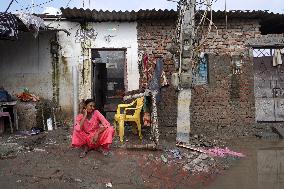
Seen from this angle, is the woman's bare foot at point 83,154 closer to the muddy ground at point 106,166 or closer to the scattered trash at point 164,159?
the muddy ground at point 106,166

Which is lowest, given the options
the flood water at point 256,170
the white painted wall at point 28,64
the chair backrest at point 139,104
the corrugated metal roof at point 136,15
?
the flood water at point 256,170

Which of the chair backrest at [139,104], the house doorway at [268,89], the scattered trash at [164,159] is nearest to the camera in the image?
the scattered trash at [164,159]

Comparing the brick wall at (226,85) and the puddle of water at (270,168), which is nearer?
the puddle of water at (270,168)

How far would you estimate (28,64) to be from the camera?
11.2m

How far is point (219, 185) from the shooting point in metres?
6.20

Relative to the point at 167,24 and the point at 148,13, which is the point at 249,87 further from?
the point at 148,13

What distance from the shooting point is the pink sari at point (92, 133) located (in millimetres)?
7008

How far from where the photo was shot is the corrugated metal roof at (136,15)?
34.0 ft

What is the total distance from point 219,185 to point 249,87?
19.4ft

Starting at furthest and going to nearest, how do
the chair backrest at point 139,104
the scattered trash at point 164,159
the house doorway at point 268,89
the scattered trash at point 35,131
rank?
the house doorway at point 268,89
the scattered trash at point 35,131
the chair backrest at point 139,104
the scattered trash at point 164,159

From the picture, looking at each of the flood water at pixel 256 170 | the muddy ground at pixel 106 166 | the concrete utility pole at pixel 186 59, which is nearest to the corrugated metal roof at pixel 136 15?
the concrete utility pole at pixel 186 59

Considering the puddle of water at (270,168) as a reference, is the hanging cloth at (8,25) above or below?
above

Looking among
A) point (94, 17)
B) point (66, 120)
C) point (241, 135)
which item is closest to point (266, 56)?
point (241, 135)

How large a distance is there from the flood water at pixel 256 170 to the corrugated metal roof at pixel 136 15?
409cm
